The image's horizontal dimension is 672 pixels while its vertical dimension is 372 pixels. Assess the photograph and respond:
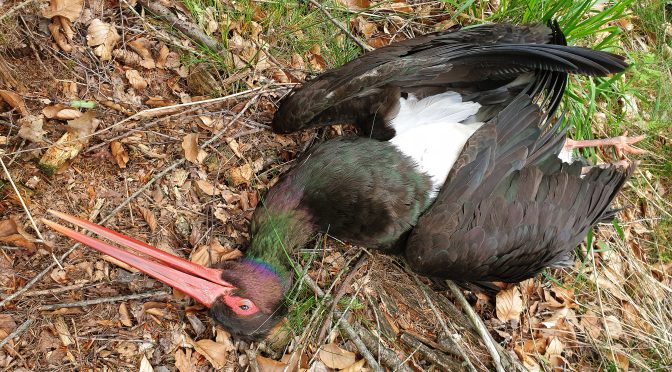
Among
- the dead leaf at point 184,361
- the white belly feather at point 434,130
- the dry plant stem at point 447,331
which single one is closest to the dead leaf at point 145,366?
the dead leaf at point 184,361

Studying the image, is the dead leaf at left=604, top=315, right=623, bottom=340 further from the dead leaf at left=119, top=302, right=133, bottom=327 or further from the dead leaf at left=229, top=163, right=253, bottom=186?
the dead leaf at left=119, top=302, right=133, bottom=327

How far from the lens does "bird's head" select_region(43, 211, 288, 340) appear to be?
8.78 feet

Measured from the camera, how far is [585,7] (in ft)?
12.2

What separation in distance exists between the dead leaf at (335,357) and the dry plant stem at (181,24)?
1.89m

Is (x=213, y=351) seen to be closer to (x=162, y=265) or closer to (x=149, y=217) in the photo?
(x=162, y=265)

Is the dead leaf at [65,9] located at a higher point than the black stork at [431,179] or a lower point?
higher

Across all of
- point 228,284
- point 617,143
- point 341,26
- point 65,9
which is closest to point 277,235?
point 228,284

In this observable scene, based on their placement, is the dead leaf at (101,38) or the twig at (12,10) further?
the dead leaf at (101,38)

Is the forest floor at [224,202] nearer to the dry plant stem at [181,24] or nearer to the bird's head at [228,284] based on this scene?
the dry plant stem at [181,24]

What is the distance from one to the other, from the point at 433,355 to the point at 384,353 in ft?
1.04

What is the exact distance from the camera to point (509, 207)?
2.95 m

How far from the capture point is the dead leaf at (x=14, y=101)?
283 centimetres

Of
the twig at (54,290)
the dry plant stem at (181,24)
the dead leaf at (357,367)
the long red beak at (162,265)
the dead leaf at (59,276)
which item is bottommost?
the dead leaf at (357,367)

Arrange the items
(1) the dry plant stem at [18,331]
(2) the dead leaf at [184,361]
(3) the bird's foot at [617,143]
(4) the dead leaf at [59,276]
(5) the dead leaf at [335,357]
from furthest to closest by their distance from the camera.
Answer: (3) the bird's foot at [617,143] → (5) the dead leaf at [335,357] → (2) the dead leaf at [184,361] → (4) the dead leaf at [59,276] → (1) the dry plant stem at [18,331]
